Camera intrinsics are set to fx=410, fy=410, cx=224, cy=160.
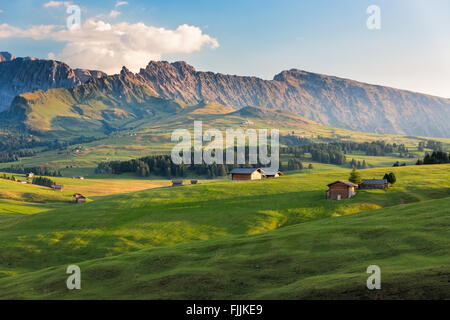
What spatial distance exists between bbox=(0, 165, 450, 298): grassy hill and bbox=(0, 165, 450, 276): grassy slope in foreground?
9.5 inches

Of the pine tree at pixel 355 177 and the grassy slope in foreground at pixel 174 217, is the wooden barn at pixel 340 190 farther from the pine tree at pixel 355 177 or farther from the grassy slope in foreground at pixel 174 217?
the pine tree at pixel 355 177

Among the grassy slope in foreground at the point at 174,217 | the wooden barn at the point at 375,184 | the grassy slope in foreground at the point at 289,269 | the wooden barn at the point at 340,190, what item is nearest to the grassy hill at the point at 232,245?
Result: the grassy slope in foreground at the point at 289,269

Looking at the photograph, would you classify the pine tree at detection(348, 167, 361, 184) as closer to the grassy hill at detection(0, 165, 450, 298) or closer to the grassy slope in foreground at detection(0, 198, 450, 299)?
the grassy hill at detection(0, 165, 450, 298)

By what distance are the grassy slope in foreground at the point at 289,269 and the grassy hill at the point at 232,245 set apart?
117 mm

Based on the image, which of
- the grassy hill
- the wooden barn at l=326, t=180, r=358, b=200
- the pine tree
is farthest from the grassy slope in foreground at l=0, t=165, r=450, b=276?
the pine tree

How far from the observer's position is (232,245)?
5066 centimetres

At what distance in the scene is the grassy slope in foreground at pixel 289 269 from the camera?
28984 millimetres

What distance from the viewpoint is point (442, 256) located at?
35.7m

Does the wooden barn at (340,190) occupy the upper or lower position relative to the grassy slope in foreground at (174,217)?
upper

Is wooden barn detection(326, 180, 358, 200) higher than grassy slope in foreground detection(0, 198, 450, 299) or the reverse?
higher

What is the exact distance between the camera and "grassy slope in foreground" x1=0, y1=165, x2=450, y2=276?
6950cm

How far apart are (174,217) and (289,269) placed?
165ft
